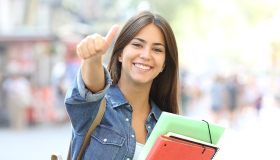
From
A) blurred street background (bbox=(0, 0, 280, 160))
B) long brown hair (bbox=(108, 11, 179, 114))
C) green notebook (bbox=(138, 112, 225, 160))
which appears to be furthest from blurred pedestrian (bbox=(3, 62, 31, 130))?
green notebook (bbox=(138, 112, 225, 160))

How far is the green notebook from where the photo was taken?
137 centimetres

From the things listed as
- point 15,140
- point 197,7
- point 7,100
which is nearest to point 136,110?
point 15,140

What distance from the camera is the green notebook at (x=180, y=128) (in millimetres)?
1367

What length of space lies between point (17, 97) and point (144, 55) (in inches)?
317

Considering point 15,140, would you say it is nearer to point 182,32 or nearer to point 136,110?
point 136,110

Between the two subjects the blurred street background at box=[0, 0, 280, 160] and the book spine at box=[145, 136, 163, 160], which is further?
the blurred street background at box=[0, 0, 280, 160]

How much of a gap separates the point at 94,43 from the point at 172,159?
1.95 feet

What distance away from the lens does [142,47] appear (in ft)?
5.60

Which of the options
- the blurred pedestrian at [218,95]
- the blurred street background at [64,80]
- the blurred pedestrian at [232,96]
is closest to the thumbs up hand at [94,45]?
the blurred street background at [64,80]

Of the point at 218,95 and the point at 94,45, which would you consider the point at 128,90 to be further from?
the point at 218,95

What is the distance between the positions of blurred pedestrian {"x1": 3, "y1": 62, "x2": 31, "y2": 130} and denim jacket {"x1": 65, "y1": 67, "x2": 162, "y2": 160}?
7874mm

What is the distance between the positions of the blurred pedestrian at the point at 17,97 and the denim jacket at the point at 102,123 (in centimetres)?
787

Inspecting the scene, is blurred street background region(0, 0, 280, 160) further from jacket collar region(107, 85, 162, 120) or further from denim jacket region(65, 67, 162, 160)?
denim jacket region(65, 67, 162, 160)

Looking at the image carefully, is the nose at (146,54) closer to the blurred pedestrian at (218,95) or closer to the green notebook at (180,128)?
the green notebook at (180,128)
